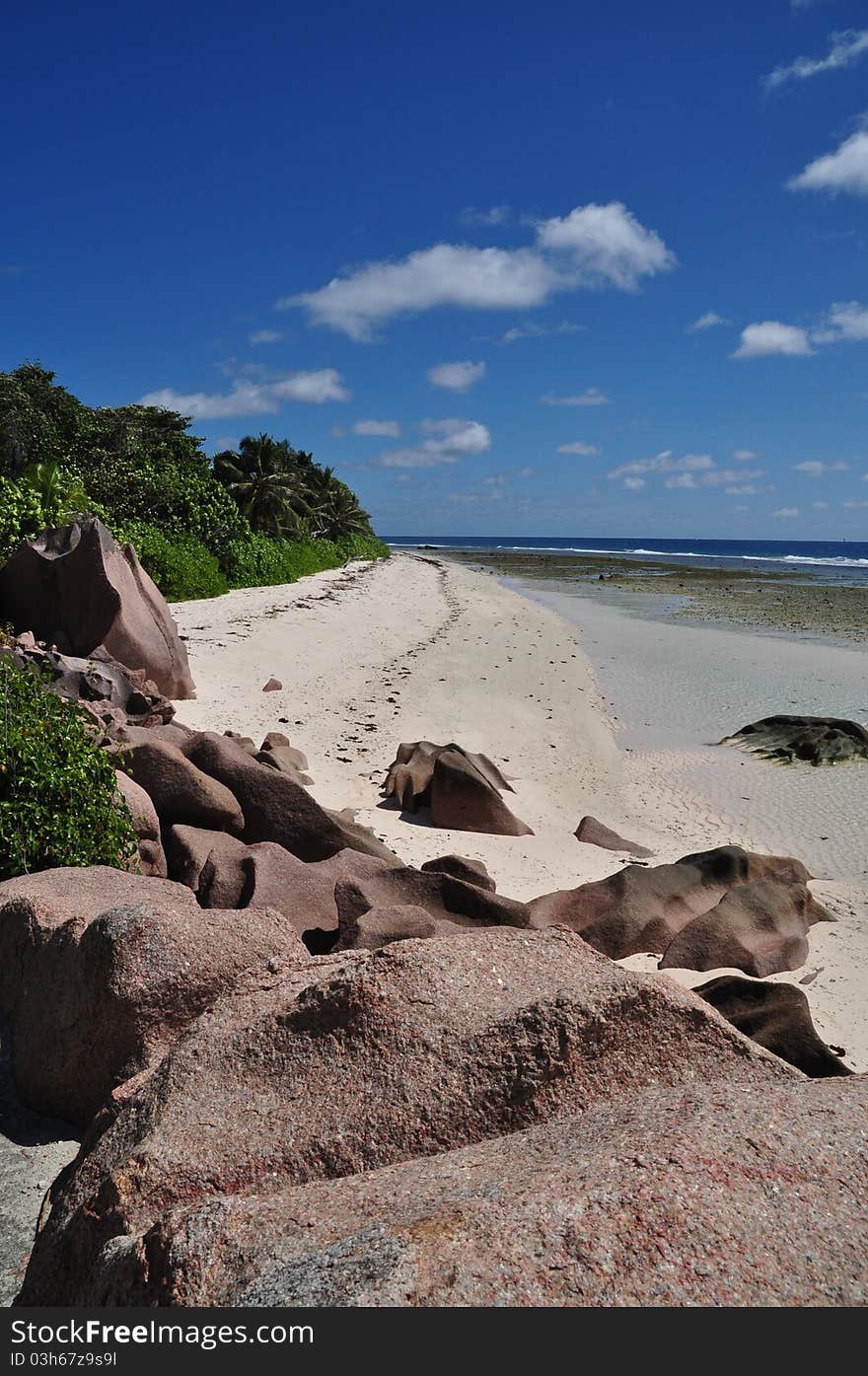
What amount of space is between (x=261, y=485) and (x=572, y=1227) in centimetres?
4420

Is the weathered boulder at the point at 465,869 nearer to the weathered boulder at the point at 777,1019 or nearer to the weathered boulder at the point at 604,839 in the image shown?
the weathered boulder at the point at 777,1019

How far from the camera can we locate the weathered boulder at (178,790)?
6812 mm

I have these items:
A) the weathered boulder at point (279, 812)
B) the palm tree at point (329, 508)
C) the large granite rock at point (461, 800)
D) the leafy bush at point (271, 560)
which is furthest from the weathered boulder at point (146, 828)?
the palm tree at point (329, 508)

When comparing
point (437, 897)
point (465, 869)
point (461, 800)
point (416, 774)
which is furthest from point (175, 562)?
point (437, 897)

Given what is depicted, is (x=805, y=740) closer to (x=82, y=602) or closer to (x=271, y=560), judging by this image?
(x=82, y=602)

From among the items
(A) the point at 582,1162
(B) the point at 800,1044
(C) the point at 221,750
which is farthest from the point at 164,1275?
(C) the point at 221,750

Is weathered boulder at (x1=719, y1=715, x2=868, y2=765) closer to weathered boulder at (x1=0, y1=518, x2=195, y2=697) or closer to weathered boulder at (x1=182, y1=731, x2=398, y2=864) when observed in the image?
weathered boulder at (x1=182, y1=731, x2=398, y2=864)

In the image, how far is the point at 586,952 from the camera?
3355mm

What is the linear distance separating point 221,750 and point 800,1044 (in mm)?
4649

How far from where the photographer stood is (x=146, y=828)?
20.4 ft

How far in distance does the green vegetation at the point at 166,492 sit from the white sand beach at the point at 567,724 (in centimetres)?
321

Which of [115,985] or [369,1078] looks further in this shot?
[115,985]

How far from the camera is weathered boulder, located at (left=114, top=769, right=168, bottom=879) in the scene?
19.9ft

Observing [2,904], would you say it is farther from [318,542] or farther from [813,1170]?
[318,542]
